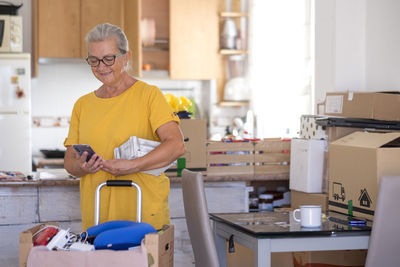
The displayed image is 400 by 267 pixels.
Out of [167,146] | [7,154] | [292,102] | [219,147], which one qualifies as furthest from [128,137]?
[7,154]

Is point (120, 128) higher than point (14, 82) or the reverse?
the reverse

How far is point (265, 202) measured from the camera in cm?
377

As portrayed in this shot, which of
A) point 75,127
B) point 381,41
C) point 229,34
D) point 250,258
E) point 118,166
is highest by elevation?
point 229,34

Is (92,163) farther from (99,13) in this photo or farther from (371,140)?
(99,13)

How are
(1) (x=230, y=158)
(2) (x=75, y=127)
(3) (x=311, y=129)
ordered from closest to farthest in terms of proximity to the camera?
(2) (x=75, y=127) → (3) (x=311, y=129) → (1) (x=230, y=158)

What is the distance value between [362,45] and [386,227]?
191 centimetres

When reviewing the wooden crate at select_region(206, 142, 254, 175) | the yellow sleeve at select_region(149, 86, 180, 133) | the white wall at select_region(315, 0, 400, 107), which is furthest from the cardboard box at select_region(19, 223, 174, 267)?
the white wall at select_region(315, 0, 400, 107)

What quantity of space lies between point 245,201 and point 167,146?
1.44 m

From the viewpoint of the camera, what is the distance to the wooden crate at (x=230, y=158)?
146 inches

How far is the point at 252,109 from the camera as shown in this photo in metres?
6.09

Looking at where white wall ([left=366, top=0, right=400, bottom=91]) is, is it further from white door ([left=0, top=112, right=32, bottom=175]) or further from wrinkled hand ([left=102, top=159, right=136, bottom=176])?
white door ([left=0, top=112, right=32, bottom=175])

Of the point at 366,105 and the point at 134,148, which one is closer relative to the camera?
the point at 134,148

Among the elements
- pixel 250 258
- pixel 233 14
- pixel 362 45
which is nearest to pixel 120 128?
pixel 250 258

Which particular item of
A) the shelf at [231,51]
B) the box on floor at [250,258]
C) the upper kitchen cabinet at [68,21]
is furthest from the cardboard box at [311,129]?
the upper kitchen cabinet at [68,21]
